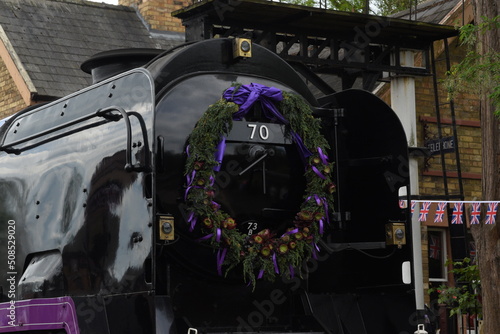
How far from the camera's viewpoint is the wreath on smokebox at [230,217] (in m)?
5.87

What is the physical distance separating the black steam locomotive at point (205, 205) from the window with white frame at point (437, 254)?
30.2 ft

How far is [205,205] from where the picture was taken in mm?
5844

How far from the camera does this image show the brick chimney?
1902 centimetres

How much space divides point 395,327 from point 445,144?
Result: 817cm

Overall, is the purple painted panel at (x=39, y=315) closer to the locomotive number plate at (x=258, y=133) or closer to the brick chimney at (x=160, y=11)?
the locomotive number plate at (x=258, y=133)

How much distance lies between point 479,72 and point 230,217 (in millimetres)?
5222

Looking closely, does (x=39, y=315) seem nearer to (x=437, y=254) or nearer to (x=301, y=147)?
(x=301, y=147)

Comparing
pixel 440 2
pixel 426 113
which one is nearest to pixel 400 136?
pixel 426 113

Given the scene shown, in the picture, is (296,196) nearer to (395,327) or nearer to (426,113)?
(395,327)

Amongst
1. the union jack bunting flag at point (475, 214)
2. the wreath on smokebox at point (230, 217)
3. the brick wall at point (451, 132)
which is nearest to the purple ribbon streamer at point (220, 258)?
the wreath on smokebox at point (230, 217)

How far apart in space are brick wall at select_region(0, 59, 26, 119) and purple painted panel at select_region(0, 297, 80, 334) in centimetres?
936

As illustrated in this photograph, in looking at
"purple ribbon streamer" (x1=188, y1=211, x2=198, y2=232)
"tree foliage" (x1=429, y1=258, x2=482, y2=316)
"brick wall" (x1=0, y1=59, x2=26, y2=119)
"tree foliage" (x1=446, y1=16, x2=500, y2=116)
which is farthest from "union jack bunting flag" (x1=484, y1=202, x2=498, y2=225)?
"brick wall" (x1=0, y1=59, x2=26, y2=119)

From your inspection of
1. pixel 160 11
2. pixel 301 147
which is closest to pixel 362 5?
pixel 160 11

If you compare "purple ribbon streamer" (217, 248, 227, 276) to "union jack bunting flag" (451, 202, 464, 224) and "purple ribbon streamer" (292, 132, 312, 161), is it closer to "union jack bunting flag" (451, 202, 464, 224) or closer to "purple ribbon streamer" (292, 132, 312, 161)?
"purple ribbon streamer" (292, 132, 312, 161)
